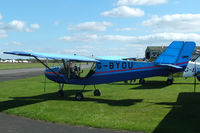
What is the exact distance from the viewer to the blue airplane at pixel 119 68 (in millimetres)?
11836

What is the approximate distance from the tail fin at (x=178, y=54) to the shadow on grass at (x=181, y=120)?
3.44 meters

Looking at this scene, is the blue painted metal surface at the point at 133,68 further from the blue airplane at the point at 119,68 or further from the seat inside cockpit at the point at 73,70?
the seat inside cockpit at the point at 73,70

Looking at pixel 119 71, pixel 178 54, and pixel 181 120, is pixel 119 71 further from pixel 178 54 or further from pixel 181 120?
pixel 181 120

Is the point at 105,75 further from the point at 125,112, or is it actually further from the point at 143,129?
the point at 143,129

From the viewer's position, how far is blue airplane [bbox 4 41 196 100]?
38.8ft

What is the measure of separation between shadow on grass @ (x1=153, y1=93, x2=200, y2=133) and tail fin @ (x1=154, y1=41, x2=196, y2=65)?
3435 millimetres

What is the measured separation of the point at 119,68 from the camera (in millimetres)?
12172

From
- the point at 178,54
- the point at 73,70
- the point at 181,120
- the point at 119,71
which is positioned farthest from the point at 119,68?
the point at 181,120

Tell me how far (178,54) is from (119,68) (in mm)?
4047

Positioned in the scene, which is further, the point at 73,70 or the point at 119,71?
the point at 73,70

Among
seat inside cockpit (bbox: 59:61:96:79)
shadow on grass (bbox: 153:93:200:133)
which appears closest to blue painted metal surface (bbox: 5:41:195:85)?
seat inside cockpit (bbox: 59:61:96:79)

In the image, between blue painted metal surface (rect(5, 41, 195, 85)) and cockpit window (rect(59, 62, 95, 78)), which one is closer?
blue painted metal surface (rect(5, 41, 195, 85))

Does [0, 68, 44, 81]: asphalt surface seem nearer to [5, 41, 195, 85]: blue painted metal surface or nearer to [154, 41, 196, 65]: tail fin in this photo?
[5, 41, 195, 85]: blue painted metal surface

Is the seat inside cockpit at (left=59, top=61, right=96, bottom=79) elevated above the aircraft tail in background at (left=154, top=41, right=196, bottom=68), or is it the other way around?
the aircraft tail in background at (left=154, top=41, right=196, bottom=68)
